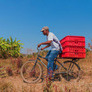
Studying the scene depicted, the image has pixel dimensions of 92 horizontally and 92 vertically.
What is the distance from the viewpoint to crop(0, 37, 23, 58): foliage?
9.34m

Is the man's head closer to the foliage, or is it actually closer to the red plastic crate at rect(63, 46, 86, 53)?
the red plastic crate at rect(63, 46, 86, 53)

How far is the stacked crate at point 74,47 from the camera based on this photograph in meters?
5.29

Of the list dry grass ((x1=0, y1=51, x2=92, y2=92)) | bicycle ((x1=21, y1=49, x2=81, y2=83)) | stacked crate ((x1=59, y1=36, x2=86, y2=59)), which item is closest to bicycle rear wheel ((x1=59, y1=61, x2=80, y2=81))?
bicycle ((x1=21, y1=49, x2=81, y2=83))

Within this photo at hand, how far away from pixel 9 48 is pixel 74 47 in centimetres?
571

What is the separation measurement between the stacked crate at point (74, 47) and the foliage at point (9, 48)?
500 centimetres

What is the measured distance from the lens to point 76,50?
214 inches

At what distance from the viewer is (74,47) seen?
5.41 m

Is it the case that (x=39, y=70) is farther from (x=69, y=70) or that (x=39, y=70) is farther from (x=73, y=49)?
(x=73, y=49)

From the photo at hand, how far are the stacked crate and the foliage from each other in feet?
16.4

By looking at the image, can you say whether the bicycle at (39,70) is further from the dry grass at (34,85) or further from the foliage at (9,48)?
the foliage at (9,48)

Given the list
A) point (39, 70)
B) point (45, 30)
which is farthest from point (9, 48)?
point (45, 30)

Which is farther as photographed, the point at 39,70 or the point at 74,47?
the point at 39,70

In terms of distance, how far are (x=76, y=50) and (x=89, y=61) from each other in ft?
18.7

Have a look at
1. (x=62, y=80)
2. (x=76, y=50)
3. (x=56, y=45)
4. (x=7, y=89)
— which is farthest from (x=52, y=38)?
(x=7, y=89)
